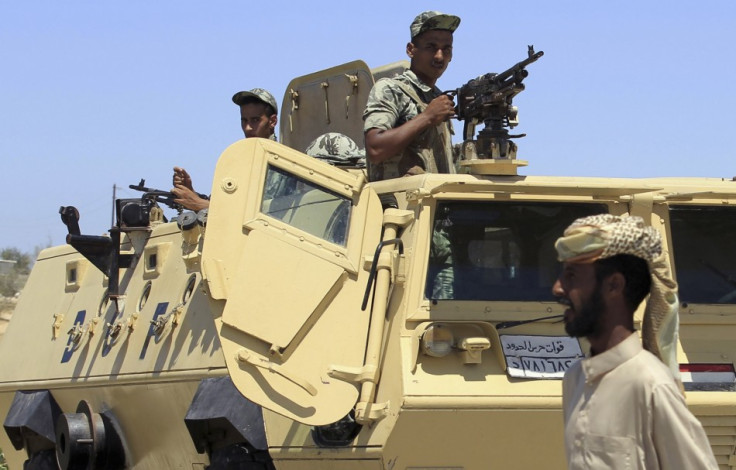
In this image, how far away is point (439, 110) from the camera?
723 centimetres

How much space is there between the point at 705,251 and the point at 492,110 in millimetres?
1289

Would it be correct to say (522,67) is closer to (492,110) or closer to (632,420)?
(492,110)

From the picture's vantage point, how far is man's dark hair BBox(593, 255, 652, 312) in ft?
12.1

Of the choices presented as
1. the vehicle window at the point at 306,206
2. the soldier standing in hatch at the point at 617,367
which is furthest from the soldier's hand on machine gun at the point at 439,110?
the soldier standing in hatch at the point at 617,367

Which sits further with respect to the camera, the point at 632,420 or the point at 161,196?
the point at 161,196

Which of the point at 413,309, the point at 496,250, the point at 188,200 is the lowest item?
the point at 413,309

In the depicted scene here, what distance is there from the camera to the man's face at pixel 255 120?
9.54m

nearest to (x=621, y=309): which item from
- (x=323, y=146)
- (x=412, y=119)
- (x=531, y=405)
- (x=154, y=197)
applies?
(x=531, y=405)

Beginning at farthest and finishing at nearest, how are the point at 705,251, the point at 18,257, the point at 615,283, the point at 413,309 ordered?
the point at 18,257 < the point at 705,251 < the point at 413,309 < the point at 615,283

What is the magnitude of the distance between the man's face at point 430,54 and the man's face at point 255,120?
188cm

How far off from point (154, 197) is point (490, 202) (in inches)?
138

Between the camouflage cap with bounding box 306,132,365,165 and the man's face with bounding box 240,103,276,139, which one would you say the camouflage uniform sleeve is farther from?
the man's face with bounding box 240,103,276,139

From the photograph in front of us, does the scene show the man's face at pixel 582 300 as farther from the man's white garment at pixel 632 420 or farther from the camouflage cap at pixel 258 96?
the camouflage cap at pixel 258 96

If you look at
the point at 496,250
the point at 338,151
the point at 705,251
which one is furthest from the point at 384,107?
the point at 705,251
